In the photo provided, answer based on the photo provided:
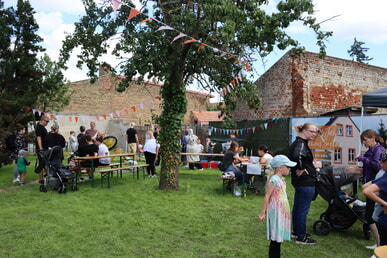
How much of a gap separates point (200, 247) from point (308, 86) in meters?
10.9

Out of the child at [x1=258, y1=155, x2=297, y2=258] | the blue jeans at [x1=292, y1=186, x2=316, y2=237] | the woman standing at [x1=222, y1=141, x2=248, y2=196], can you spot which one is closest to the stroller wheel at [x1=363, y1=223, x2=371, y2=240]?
the blue jeans at [x1=292, y1=186, x2=316, y2=237]

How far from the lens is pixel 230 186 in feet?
27.5

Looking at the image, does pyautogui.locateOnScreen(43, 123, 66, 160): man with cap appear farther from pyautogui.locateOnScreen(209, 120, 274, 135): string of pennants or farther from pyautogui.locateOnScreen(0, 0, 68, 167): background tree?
pyautogui.locateOnScreen(209, 120, 274, 135): string of pennants

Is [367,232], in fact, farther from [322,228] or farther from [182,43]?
[182,43]

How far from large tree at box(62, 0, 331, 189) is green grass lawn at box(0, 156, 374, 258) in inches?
61.3

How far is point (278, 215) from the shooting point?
11.8 feet

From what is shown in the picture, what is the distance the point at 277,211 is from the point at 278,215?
0.15 feet

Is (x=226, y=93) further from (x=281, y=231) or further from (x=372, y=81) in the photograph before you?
(x=372, y=81)

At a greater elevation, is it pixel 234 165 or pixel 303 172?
pixel 303 172

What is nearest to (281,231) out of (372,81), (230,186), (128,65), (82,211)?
(82,211)

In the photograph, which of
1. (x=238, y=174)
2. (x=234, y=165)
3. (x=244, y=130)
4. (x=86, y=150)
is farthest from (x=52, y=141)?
(x=244, y=130)

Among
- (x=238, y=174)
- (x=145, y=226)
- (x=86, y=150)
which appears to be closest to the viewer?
(x=145, y=226)

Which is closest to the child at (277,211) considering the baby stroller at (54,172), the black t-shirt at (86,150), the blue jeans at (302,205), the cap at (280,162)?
the cap at (280,162)

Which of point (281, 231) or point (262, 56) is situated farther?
point (262, 56)
